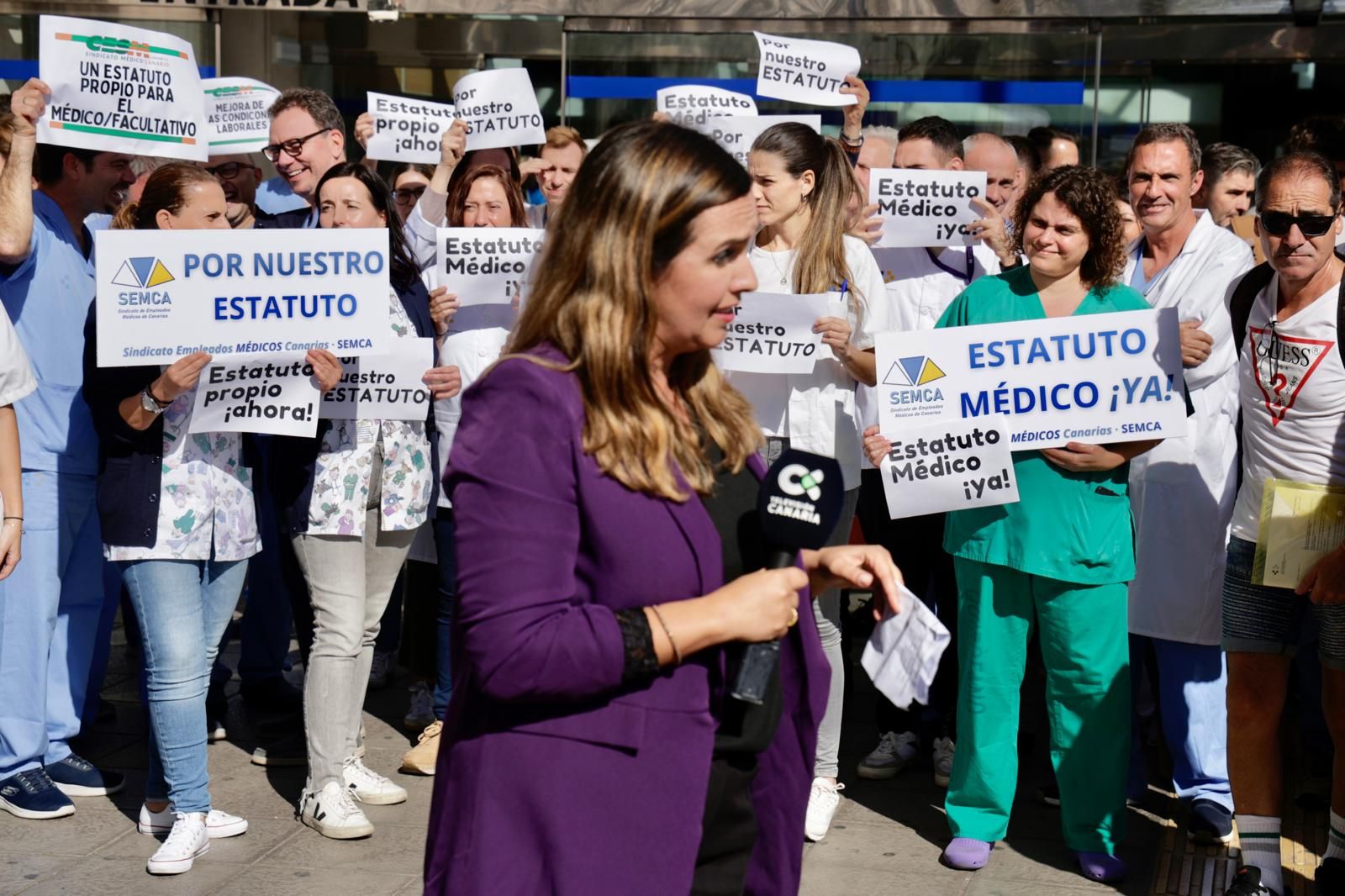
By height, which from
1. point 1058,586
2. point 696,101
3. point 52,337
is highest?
point 696,101

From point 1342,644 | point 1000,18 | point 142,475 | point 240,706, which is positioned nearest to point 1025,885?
point 1342,644

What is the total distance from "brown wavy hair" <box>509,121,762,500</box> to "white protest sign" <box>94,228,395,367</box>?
2.85 meters

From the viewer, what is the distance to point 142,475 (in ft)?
16.7

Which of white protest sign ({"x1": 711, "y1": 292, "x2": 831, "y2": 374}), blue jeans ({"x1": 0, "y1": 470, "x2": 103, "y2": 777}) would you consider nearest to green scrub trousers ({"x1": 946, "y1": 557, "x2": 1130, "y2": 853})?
white protest sign ({"x1": 711, "y1": 292, "x2": 831, "y2": 374})

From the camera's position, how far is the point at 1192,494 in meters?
5.68

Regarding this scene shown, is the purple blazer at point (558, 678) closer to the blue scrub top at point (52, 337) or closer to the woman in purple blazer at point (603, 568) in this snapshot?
the woman in purple blazer at point (603, 568)

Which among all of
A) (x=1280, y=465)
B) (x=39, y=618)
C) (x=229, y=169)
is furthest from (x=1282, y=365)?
(x=229, y=169)

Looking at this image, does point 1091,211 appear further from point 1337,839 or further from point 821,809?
point 821,809

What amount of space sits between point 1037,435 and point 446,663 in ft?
8.51

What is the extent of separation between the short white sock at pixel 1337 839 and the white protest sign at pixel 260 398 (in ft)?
11.3

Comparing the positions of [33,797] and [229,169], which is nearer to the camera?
[33,797]

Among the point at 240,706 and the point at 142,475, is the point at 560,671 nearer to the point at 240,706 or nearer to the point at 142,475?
the point at 142,475

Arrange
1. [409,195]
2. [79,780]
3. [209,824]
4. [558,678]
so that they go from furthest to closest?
[409,195] < [79,780] < [209,824] < [558,678]

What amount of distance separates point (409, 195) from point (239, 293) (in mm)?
3074
